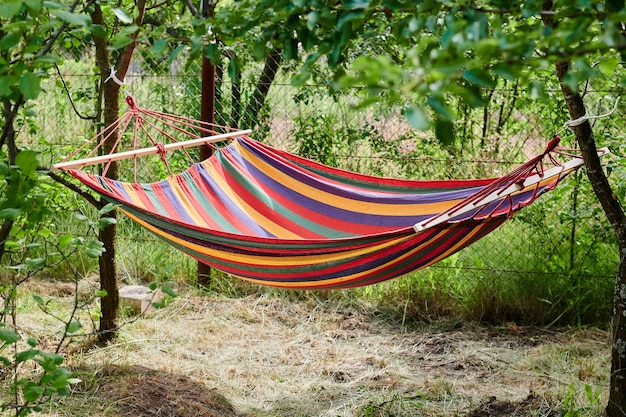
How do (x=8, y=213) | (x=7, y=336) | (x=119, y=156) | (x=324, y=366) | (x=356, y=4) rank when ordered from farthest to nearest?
(x=324, y=366) < (x=119, y=156) < (x=7, y=336) < (x=8, y=213) < (x=356, y=4)

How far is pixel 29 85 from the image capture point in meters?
1.00

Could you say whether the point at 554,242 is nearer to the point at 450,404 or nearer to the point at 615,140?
the point at 615,140

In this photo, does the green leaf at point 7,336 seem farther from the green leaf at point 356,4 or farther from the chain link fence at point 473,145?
the chain link fence at point 473,145

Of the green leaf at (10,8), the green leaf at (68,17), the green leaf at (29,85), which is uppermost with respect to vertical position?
the green leaf at (10,8)

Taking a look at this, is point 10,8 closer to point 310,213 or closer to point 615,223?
point 615,223

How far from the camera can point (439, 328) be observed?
10.2 ft

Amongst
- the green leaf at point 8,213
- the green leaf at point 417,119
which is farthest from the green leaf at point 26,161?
the green leaf at point 417,119

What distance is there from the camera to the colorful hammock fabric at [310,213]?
2.07m

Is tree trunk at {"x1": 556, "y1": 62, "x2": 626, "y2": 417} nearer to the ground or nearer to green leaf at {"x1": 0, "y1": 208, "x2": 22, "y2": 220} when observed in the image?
the ground

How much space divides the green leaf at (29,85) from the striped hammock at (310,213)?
3.58ft

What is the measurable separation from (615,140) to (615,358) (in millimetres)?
1030

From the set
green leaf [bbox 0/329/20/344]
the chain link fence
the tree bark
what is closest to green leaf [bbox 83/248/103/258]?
green leaf [bbox 0/329/20/344]

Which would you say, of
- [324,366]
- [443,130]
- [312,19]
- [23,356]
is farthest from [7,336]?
[324,366]

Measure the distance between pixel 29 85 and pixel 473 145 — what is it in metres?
2.88
